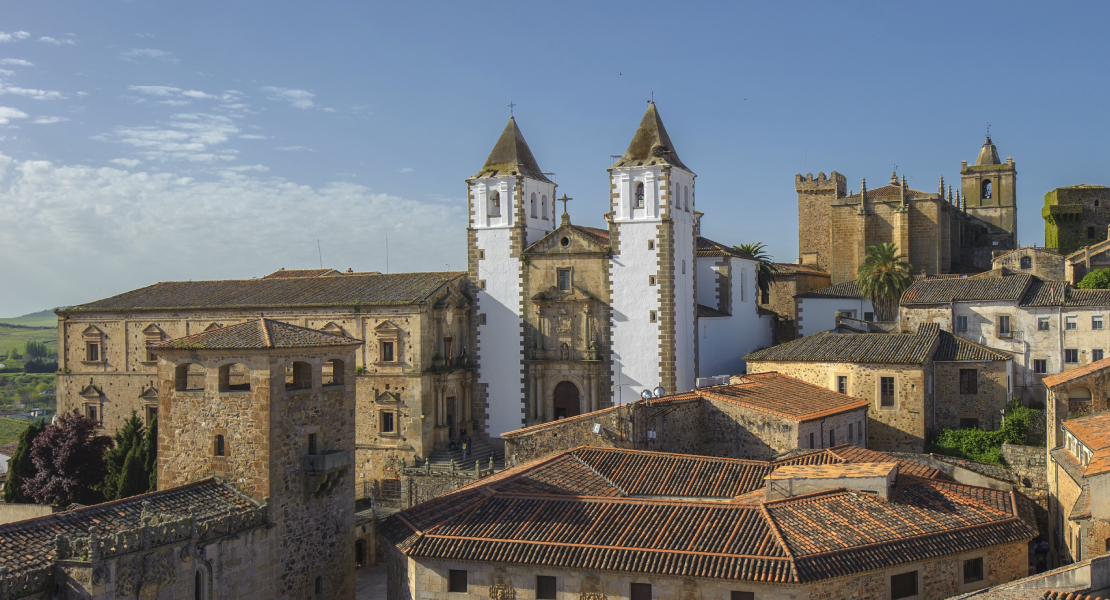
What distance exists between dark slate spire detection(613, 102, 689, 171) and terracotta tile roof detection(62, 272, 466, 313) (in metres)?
9.13

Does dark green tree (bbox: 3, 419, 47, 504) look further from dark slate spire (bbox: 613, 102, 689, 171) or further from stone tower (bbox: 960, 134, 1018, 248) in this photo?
stone tower (bbox: 960, 134, 1018, 248)

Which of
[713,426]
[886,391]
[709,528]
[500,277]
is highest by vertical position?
[500,277]

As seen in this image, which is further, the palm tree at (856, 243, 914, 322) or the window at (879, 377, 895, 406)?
the palm tree at (856, 243, 914, 322)

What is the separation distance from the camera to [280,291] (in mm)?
42156

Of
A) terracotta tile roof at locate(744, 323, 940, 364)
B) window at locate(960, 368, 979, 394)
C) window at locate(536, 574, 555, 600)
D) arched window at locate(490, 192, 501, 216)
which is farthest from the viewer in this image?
arched window at locate(490, 192, 501, 216)

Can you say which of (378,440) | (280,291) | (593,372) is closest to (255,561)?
(378,440)

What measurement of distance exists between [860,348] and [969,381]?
4422 mm

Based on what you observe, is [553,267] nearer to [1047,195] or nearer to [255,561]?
[255,561]

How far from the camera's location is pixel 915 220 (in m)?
56.5

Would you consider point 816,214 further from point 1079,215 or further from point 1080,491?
point 1080,491

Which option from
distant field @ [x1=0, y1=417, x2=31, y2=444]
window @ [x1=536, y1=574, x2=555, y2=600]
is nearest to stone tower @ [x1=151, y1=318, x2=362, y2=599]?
window @ [x1=536, y1=574, x2=555, y2=600]

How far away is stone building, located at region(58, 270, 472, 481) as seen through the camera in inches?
1485

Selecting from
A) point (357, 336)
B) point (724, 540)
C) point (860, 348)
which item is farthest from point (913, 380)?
point (357, 336)

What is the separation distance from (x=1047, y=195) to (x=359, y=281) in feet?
147
